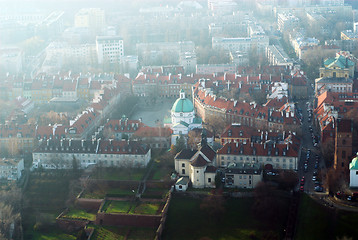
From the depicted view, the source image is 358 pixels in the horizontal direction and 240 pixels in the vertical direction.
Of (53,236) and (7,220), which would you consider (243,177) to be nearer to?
(53,236)

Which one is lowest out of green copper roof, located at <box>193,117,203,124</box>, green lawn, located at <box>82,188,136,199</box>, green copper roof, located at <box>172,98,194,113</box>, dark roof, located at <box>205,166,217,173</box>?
green lawn, located at <box>82,188,136,199</box>

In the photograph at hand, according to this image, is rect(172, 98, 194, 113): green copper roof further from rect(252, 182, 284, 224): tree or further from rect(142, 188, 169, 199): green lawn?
rect(252, 182, 284, 224): tree

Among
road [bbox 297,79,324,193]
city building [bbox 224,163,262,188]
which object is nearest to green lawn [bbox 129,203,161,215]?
city building [bbox 224,163,262,188]

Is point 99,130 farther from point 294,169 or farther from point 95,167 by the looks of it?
point 294,169

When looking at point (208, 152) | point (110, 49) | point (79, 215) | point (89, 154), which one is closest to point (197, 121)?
Answer: point (208, 152)

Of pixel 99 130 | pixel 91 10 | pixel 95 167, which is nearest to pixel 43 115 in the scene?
pixel 99 130

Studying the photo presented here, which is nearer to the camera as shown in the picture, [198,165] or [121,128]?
[198,165]
